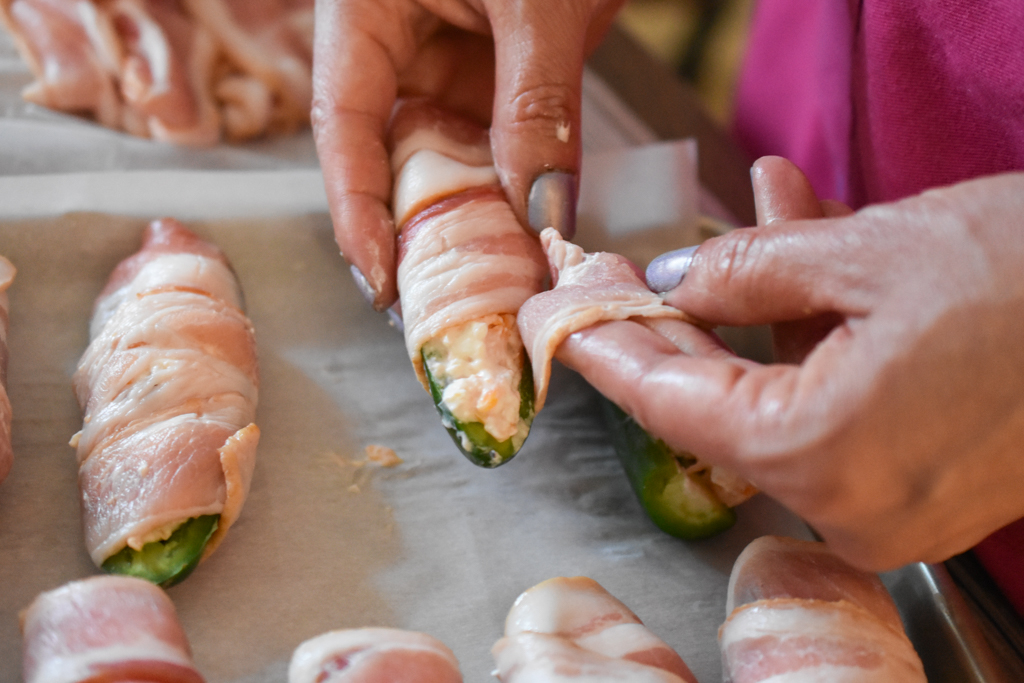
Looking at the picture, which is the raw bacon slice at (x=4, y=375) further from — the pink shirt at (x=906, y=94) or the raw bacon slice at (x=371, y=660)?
the pink shirt at (x=906, y=94)

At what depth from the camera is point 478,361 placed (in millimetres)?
1166

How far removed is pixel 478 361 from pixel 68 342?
797 mm

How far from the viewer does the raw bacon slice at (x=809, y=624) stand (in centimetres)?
95

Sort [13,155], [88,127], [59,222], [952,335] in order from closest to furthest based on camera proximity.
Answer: [952,335]
[59,222]
[13,155]
[88,127]

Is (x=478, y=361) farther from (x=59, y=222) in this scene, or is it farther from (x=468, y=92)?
(x=59, y=222)

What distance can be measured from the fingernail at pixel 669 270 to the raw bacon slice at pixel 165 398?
2.12 ft

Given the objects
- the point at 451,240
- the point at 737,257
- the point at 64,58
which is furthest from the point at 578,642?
the point at 64,58

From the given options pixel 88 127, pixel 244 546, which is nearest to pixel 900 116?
pixel 244 546

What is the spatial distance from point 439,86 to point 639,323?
796mm

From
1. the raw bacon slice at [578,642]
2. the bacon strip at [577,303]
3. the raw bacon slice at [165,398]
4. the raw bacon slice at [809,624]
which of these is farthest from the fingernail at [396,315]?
the raw bacon slice at [809,624]

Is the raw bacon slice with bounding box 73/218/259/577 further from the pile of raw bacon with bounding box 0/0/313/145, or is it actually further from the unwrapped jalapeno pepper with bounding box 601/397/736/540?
the unwrapped jalapeno pepper with bounding box 601/397/736/540

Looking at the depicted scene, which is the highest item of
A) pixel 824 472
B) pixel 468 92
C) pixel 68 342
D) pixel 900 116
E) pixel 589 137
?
pixel 900 116

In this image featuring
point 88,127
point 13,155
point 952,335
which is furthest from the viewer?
point 88,127

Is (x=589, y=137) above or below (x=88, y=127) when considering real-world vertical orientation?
above
